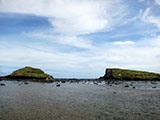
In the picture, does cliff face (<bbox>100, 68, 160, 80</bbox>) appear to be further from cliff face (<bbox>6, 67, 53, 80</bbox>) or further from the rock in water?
cliff face (<bbox>6, 67, 53, 80</bbox>)

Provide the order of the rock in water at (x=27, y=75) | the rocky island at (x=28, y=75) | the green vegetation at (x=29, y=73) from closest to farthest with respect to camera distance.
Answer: the rocky island at (x=28, y=75) < the rock in water at (x=27, y=75) < the green vegetation at (x=29, y=73)

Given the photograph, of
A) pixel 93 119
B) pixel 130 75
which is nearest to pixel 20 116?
pixel 93 119

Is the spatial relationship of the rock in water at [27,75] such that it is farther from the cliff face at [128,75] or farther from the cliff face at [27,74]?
the cliff face at [128,75]

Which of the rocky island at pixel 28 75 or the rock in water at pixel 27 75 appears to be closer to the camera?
the rocky island at pixel 28 75

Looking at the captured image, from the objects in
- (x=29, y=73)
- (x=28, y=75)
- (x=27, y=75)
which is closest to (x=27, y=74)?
(x=27, y=75)

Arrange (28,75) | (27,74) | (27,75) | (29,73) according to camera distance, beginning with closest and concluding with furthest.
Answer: (27,75)
(28,75)
(27,74)
(29,73)

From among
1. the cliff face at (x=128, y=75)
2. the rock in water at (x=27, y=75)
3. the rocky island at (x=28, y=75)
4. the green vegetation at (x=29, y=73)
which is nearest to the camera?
the rocky island at (x=28, y=75)

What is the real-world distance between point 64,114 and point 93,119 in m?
4.41

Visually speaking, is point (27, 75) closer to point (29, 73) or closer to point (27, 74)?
point (27, 74)

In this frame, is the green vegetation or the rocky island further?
the green vegetation

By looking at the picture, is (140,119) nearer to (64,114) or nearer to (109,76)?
(64,114)

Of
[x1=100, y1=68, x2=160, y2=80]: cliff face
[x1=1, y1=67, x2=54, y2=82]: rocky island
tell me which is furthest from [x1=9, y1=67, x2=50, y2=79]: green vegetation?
[x1=100, y1=68, x2=160, y2=80]: cliff face

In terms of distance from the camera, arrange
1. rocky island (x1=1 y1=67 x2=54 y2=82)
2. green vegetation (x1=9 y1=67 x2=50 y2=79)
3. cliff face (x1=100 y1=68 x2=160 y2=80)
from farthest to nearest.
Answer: cliff face (x1=100 y1=68 x2=160 y2=80)
green vegetation (x1=9 y1=67 x2=50 y2=79)
rocky island (x1=1 y1=67 x2=54 y2=82)

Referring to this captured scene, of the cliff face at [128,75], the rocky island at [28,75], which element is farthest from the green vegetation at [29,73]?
the cliff face at [128,75]
